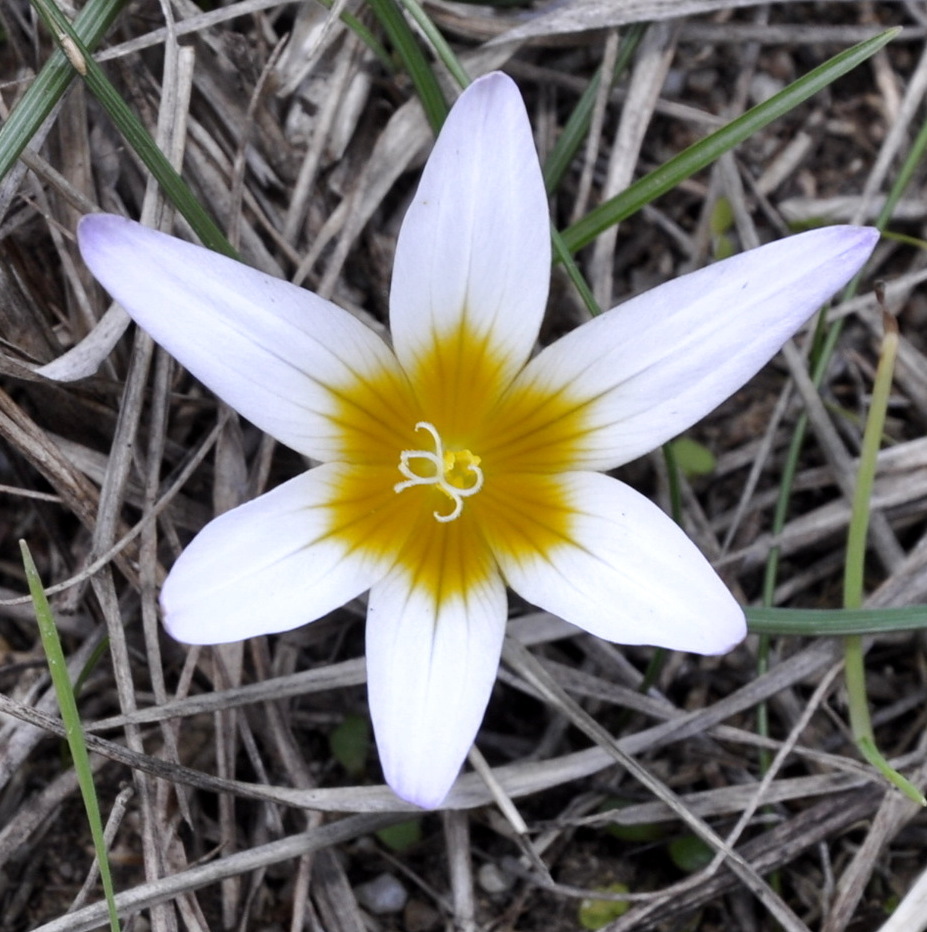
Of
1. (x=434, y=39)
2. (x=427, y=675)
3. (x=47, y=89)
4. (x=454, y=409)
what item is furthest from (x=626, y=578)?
(x=47, y=89)

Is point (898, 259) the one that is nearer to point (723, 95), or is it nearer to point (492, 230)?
point (723, 95)

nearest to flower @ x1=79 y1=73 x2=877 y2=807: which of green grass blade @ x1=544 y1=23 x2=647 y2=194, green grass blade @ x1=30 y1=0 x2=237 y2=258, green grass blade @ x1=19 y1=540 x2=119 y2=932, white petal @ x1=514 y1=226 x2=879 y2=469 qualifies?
white petal @ x1=514 y1=226 x2=879 y2=469

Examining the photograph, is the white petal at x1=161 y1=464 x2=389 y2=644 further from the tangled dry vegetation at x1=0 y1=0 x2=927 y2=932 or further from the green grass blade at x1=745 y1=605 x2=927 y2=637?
the green grass blade at x1=745 y1=605 x2=927 y2=637

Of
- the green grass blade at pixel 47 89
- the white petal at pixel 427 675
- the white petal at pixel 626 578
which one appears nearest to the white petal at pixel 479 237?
the white petal at pixel 626 578

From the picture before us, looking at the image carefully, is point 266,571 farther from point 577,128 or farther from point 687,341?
point 577,128

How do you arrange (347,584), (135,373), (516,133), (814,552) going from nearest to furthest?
(516,133), (347,584), (135,373), (814,552)

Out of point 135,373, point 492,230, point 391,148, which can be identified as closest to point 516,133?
point 492,230
